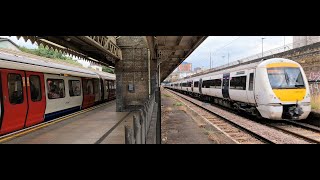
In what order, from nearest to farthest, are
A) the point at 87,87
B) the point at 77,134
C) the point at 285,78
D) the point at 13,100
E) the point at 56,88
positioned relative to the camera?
the point at 13,100, the point at 77,134, the point at 285,78, the point at 56,88, the point at 87,87

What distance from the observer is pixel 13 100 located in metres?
7.99

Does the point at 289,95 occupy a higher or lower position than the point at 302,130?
higher

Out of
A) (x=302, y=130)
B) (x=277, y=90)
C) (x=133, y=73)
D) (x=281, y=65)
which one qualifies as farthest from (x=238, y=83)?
(x=133, y=73)

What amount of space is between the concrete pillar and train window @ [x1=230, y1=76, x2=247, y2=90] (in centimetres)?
501

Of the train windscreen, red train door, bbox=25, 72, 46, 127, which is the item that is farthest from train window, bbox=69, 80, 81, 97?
the train windscreen

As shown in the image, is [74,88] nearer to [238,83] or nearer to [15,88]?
[15,88]

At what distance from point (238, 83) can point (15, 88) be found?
34.1ft

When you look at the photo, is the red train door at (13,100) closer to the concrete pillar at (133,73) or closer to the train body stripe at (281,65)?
the concrete pillar at (133,73)

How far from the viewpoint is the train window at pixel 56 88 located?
10727 mm

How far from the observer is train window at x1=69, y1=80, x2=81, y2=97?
1314 cm

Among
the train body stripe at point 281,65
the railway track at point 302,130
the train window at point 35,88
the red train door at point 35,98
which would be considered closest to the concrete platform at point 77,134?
the red train door at point 35,98

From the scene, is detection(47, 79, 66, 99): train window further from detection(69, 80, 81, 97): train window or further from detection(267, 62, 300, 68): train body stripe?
detection(267, 62, 300, 68): train body stripe
